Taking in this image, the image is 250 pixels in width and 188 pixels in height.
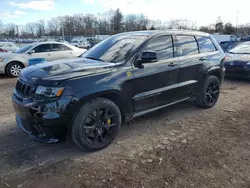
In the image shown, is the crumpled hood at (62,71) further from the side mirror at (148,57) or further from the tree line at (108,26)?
the tree line at (108,26)

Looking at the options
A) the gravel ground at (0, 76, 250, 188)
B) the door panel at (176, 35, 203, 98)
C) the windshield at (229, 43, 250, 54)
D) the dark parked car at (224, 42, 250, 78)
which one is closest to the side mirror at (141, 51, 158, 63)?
the door panel at (176, 35, 203, 98)

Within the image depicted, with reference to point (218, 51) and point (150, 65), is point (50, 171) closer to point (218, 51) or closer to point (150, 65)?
point (150, 65)

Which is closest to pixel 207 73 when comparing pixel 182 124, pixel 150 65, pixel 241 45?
pixel 182 124

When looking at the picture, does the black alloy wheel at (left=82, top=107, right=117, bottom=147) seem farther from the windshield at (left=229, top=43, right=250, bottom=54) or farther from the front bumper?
the windshield at (left=229, top=43, right=250, bottom=54)

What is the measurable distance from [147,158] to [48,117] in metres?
1.48

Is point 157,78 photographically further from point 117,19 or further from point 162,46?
point 117,19

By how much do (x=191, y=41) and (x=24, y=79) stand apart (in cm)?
330

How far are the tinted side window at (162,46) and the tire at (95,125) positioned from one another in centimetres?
129

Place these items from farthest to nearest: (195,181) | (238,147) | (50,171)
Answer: (238,147)
(50,171)
(195,181)

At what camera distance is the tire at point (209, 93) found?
16.5 ft

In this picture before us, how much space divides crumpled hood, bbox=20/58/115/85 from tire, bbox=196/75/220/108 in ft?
8.15

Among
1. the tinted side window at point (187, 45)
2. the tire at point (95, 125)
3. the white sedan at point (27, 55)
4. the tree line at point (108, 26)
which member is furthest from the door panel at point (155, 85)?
the tree line at point (108, 26)

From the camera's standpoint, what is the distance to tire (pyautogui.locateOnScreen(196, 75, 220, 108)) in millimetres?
5037

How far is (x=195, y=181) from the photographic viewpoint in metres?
2.76
